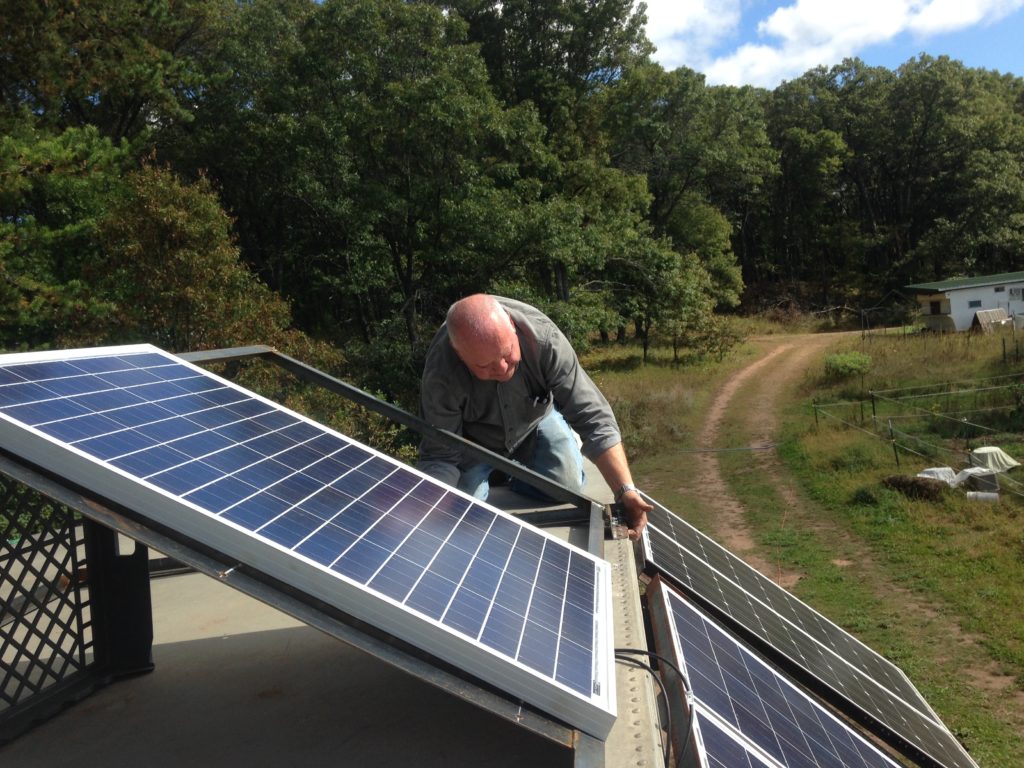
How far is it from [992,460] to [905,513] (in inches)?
111

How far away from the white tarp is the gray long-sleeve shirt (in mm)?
14424

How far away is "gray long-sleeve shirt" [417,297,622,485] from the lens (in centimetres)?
444

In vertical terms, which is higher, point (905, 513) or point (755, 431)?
point (755, 431)

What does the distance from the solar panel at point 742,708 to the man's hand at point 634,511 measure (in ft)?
1.39

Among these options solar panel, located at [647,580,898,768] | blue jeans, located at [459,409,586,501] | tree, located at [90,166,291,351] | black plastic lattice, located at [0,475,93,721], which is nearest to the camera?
solar panel, located at [647,580,898,768]

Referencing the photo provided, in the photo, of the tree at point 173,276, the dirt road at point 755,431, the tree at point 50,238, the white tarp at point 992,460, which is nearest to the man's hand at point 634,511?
the dirt road at point 755,431

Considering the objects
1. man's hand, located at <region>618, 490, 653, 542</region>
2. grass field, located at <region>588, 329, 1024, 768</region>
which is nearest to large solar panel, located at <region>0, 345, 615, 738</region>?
man's hand, located at <region>618, 490, 653, 542</region>

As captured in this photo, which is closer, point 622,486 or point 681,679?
point 681,679

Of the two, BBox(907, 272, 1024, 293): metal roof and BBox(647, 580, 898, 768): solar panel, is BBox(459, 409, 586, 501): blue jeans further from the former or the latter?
BBox(907, 272, 1024, 293): metal roof

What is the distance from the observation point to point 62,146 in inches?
672

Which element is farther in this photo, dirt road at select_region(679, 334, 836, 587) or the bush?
the bush

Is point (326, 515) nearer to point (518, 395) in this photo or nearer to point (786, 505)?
point (518, 395)

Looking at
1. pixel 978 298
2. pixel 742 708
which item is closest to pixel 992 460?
pixel 742 708

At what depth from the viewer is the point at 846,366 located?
28266 millimetres
